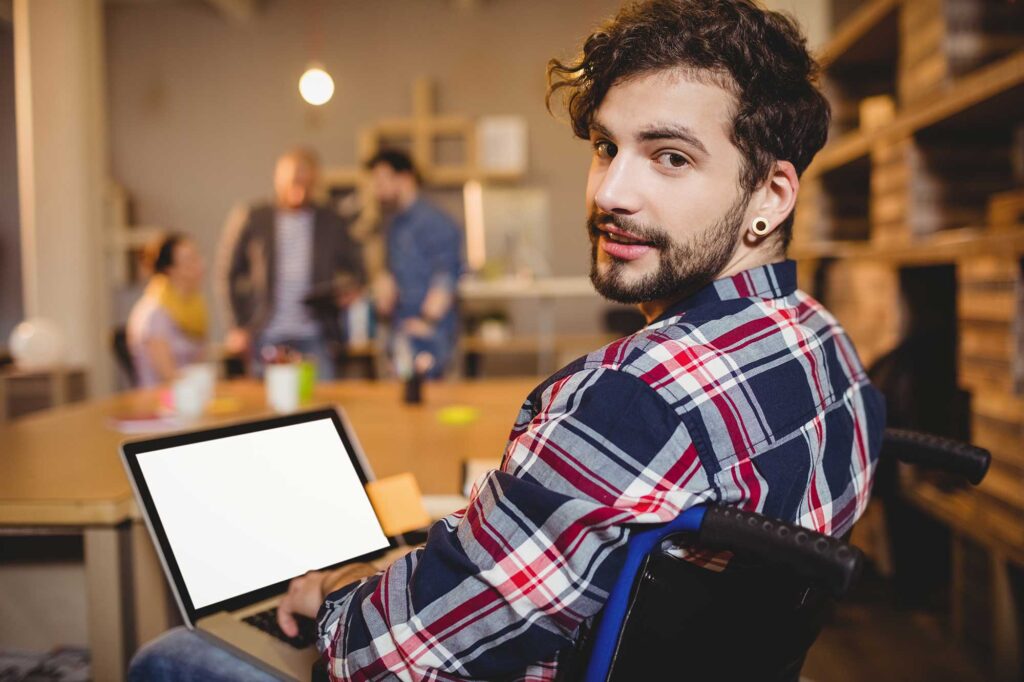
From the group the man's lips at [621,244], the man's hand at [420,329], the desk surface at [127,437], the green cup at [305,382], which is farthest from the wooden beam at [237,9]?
the man's lips at [621,244]

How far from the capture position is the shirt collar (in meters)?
0.88

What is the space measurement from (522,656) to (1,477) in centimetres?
112

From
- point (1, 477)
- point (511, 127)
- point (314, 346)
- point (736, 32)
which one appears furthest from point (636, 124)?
point (511, 127)

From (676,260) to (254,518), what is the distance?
63 centimetres

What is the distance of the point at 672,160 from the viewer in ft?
2.86

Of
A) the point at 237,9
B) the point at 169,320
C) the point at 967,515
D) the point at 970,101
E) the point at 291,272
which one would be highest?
the point at 237,9

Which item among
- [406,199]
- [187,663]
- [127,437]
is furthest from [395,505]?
[406,199]

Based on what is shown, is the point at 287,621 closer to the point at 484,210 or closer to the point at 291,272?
the point at 291,272

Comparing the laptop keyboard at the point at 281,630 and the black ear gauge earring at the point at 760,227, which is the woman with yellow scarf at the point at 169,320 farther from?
the black ear gauge earring at the point at 760,227

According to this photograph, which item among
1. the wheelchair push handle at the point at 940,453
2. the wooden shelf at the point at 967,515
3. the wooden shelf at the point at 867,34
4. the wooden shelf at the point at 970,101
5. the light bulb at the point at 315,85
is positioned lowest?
the wooden shelf at the point at 967,515

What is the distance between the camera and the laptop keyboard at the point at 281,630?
3.10 feet

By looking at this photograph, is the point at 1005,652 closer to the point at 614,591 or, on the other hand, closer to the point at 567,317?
the point at 614,591

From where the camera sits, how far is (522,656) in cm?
70

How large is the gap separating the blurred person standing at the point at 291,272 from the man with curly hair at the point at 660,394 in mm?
2642
